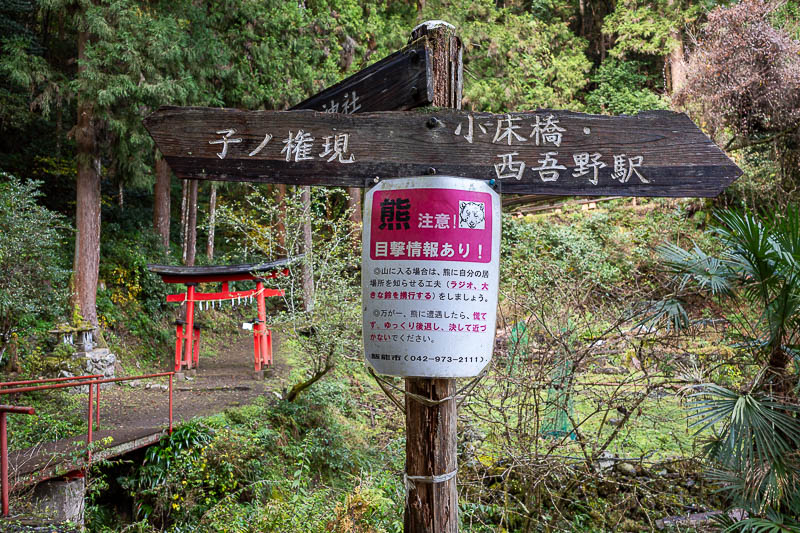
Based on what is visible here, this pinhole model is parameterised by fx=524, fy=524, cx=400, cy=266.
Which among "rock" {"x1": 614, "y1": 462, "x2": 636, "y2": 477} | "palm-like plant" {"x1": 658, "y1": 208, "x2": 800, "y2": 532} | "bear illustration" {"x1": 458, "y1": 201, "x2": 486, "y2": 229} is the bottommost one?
"rock" {"x1": 614, "y1": 462, "x2": 636, "y2": 477}

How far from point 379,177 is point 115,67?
868 centimetres

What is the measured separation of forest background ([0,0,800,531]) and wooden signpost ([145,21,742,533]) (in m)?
1.75

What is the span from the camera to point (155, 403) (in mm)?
8211

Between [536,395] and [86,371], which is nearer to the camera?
[536,395]

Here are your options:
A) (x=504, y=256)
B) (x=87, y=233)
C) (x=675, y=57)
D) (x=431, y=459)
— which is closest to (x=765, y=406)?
(x=431, y=459)

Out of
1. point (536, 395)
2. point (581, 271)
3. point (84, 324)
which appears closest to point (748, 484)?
point (536, 395)

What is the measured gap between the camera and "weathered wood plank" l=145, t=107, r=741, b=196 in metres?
2.08

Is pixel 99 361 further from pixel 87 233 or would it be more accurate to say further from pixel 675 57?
pixel 675 57

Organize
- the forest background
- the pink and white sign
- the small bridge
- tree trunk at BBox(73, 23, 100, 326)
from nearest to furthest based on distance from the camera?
the pink and white sign
the small bridge
the forest background
tree trunk at BBox(73, 23, 100, 326)

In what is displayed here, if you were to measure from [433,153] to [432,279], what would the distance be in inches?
20.5

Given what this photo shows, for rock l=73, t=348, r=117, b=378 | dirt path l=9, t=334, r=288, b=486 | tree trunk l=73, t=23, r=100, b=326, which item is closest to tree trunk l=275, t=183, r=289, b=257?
dirt path l=9, t=334, r=288, b=486

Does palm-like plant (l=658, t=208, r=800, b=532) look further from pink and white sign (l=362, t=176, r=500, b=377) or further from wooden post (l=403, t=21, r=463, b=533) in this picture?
pink and white sign (l=362, t=176, r=500, b=377)

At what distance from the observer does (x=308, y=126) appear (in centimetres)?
214

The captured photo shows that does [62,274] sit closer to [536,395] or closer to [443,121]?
[536,395]
